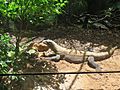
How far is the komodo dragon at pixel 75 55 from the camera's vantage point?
17.4ft

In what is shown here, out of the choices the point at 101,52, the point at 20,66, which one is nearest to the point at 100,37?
the point at 101,52

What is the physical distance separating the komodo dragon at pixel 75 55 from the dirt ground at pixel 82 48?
0.09 meters

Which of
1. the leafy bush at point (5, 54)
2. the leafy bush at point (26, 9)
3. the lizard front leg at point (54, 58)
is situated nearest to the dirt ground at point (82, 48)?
the lizard front leg at point (54, 58)

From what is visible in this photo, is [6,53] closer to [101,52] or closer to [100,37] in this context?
[101,52]

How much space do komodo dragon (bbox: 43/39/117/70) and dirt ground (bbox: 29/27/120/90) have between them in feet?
0.29

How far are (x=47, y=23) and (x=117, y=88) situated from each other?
8.91 ft

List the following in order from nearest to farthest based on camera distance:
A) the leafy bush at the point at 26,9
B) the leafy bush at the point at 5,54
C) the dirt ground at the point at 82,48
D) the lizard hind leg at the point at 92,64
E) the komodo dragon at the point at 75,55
Answer: the leafy bush at the point at 5,54 < the leafy bush at the point at 26,9 < the dirt ground at the point at 82,48 < the lizard hind leg at the point at 92,64 < the komodo dragon at the point at 75,55

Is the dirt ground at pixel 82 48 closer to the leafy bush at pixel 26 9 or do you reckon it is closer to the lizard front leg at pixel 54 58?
the lizard front leg at pixel 54 58

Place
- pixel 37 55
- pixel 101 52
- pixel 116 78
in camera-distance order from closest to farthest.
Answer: pixel 116 78 < pixel 37 55 < pixel 101 52

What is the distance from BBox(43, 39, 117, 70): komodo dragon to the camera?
208 inches

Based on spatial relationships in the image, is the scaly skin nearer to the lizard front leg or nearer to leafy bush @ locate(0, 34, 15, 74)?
the lizard front leg

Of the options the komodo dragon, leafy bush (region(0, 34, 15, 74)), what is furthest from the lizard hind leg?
leafy bush (region(0, 34, 15, 74))

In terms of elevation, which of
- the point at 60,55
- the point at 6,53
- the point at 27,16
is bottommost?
the point at 60,55

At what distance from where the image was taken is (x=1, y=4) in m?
3.94
